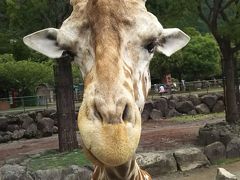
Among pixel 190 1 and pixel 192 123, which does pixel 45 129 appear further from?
pixel 190 1

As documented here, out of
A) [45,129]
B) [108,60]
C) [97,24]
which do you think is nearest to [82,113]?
[108,60]

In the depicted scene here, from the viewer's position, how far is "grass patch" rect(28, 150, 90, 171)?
31.6 feet

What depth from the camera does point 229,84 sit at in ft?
48.2

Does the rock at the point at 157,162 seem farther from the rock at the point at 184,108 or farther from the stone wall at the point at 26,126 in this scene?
the rock at the point at 184,108

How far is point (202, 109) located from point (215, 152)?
11.5 meters

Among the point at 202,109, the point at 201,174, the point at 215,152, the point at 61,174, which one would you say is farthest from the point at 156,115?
the point at 61,174

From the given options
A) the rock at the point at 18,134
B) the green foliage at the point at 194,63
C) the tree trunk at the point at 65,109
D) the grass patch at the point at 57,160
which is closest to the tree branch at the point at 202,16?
the tree trunk at the point at 65,109

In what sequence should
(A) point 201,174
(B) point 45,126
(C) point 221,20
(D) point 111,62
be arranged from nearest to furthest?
(D) point 111,62 → (A) point 201,174 → (C) point 221,20 → (B) point 45,126

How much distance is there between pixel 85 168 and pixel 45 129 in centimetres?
852

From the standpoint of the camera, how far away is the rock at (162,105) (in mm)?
21969

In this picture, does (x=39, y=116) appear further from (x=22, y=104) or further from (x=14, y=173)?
(x=14, y=173)

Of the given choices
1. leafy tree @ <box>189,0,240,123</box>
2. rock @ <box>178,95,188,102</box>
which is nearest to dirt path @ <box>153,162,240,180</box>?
leafy tree @ <box>189,0,240,123</box>

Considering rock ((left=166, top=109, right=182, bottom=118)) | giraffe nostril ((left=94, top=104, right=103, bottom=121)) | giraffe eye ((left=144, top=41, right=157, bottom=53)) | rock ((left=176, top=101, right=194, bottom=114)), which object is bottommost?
rock ((left=166, top=109, right=182, bottom=118))

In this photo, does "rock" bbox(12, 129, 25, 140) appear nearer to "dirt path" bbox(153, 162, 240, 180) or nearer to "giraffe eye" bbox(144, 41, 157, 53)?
"dirt path" bbox(153, 162, 240, 180)
